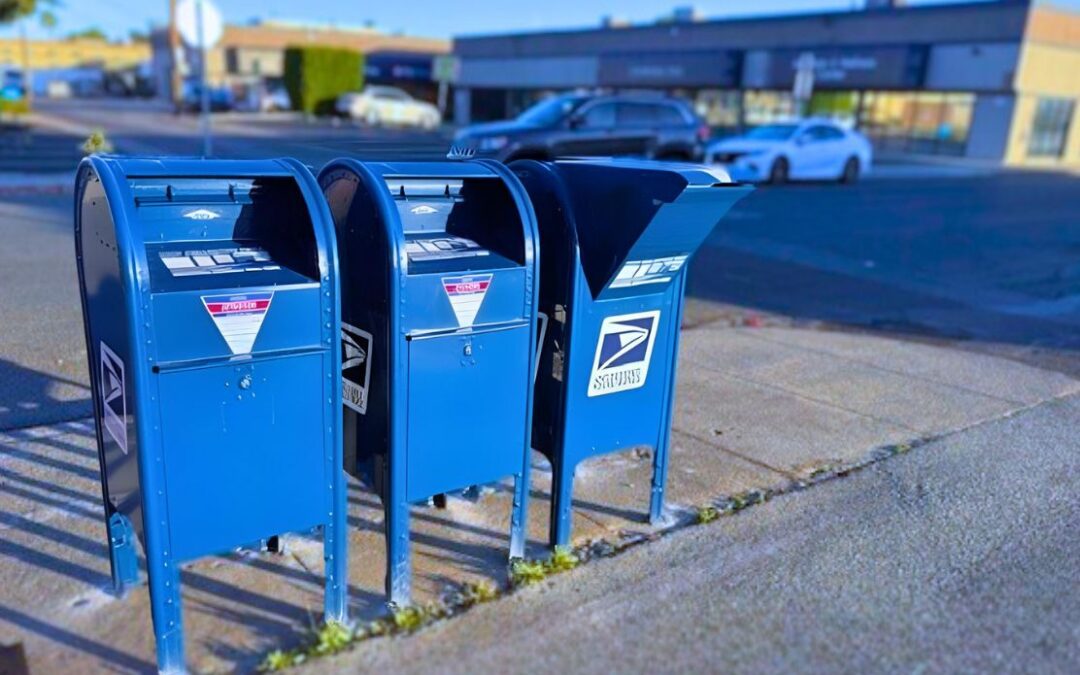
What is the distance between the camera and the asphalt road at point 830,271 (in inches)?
198

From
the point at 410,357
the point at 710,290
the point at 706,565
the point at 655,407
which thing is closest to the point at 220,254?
the point at 410,357

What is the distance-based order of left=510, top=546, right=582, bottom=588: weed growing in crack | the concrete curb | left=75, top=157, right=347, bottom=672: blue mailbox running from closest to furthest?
1. left=75, top=157, right=347, bottom=672: blue mailbox
2. left=510, top=546, right=582, bottom=588: weed growing in crack
3. the concrete curb

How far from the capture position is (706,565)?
3.39 metres

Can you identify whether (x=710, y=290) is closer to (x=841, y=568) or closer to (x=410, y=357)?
(x=841, y=568)

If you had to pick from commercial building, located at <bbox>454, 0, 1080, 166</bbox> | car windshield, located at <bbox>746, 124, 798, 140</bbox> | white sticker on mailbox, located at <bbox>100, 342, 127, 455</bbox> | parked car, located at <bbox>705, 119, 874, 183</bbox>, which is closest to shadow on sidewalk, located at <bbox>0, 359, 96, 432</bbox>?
white sticker on mailbox, located at <bbox>100, 342, 127, 455</bbox>

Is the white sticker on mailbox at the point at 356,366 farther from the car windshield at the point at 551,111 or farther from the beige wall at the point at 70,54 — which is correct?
the beige wall at the point at 70,54

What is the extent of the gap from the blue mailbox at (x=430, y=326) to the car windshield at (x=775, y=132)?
721 inches

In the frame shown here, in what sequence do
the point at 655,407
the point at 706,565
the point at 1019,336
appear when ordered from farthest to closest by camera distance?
the point at 1019,336 < the point at 655,407 < the point at 706,565

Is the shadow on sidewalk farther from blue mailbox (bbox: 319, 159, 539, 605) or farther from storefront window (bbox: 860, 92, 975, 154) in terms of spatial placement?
storefront window (bbox: 860, 92, 975, 154)

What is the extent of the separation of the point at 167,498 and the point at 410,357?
2.80ft

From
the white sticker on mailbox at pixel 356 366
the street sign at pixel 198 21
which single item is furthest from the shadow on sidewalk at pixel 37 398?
the street sign at pixel 198 21

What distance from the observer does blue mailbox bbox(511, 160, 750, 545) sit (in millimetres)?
3072

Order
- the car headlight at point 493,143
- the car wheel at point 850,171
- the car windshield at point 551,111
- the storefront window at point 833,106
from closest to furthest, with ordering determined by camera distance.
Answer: the car headlight at point 493,143, the car windshield at point 551,111, the car wheel at point 850,171, the storefront window at point 833,106

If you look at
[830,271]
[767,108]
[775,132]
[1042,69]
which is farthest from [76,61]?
[830,271]
